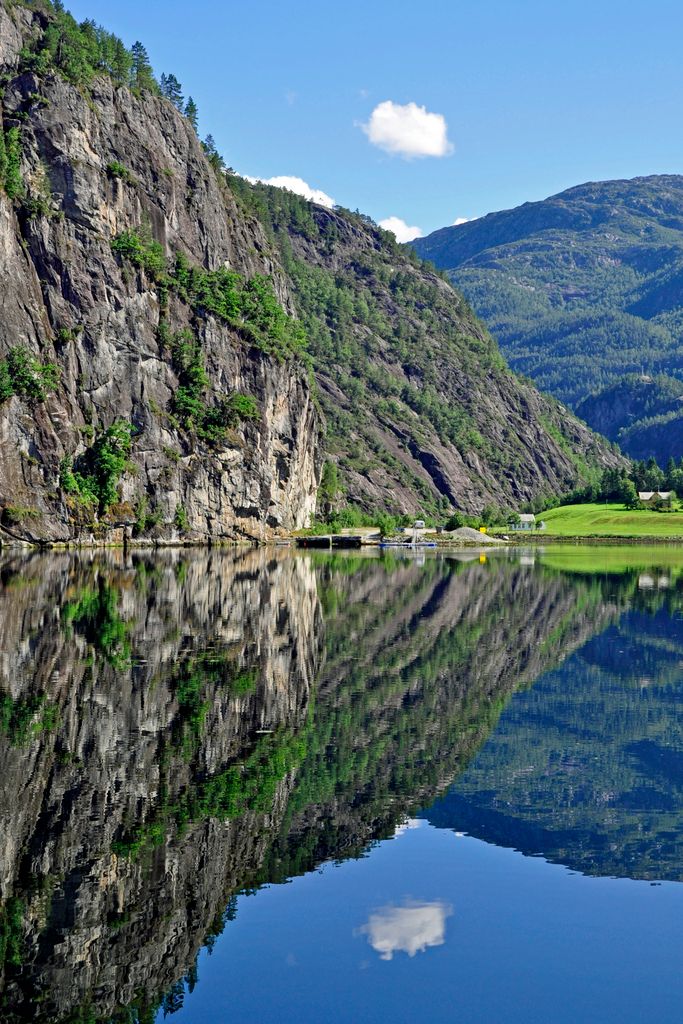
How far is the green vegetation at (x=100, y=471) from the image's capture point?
122 metres

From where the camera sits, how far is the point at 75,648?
130ft

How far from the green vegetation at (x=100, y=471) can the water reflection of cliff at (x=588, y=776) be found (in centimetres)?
8919

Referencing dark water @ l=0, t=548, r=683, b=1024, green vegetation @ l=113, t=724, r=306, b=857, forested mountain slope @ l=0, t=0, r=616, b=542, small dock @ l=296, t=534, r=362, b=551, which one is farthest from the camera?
small dock @ l=296, t=534, r=362, b=551

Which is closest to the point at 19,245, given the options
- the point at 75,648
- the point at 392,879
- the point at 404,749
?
the point at 75,648

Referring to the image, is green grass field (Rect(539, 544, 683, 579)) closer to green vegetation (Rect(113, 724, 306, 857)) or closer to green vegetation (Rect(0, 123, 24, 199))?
green vegetation (Rect(113, 724, 306, 857))

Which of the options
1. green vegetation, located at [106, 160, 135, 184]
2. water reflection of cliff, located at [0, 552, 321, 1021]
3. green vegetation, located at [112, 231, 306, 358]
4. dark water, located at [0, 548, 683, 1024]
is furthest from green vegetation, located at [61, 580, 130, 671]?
green vegetation, located at [106, 160, 135, 184]

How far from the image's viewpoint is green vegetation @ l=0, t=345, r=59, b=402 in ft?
377

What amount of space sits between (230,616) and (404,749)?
2647 centimetres

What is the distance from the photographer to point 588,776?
25.5 meters

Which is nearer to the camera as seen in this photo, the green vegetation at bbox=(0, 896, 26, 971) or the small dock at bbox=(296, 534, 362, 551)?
the green vegetation at bbox=(0, 896, 26, 971)

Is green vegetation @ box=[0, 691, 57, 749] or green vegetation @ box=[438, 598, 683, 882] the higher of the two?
green vegetation @ box=[0, 691, 57, 749]

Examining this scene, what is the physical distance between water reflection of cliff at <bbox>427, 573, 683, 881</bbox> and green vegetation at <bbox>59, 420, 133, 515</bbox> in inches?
3511

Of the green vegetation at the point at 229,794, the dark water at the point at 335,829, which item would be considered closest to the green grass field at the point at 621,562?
the dark water at the point at 335,829

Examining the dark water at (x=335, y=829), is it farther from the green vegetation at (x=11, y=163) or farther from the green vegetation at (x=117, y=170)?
the green vegetation at (x=117, y=170)
